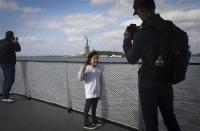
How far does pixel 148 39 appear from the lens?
3.28 m

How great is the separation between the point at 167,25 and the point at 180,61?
0.40 metres

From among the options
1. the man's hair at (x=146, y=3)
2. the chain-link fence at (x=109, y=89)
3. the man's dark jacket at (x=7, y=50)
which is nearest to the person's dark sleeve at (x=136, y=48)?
the man's hair at (x=146, y=3)

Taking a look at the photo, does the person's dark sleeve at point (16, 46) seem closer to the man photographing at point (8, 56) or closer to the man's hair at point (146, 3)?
the man photographing at point (8, 56)

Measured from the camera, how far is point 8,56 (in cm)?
896

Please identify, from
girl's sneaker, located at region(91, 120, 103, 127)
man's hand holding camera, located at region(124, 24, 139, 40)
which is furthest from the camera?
girl's sneaker, located at region(91, 120, 103, 127)

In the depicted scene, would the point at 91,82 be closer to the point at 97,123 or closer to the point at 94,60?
the point at 94,60

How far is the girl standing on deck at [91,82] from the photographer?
600cm

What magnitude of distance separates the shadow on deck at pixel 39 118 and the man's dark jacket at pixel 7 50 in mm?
1241

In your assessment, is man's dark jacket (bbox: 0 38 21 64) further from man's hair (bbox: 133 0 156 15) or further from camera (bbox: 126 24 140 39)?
man's hair (bbox: 133 0 156 15)

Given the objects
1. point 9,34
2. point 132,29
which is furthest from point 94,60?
point 9,34

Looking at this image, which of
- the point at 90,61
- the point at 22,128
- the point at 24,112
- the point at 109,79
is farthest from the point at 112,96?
the point at 24,112

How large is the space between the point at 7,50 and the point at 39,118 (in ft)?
9.52

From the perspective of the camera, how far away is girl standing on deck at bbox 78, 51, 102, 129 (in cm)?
600

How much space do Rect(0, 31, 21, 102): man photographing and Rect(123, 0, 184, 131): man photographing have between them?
20.0ft
